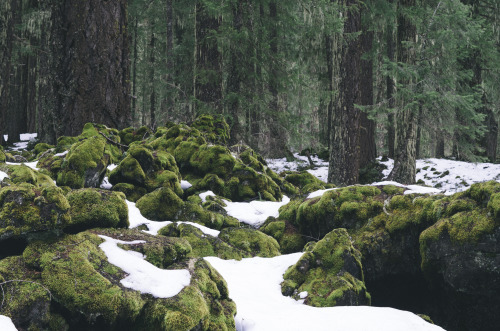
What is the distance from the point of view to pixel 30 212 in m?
2.49

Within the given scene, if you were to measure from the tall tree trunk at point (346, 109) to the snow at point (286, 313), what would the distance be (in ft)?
20.3

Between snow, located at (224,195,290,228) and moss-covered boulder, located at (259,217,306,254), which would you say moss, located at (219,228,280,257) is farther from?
snow, located at (224,195,290,228)

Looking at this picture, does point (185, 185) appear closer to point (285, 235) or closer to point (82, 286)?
point (285, 235)

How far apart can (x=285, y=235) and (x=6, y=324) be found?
12.5 feet

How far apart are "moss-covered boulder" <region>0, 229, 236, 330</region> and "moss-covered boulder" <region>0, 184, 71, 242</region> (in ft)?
0.39

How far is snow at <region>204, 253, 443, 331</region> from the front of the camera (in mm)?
2770

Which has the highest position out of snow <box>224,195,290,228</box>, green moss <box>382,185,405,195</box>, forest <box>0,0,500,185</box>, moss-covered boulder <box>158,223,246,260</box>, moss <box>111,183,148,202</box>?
forest <box>0,0,500,185</box>

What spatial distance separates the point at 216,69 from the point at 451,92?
6413 mm

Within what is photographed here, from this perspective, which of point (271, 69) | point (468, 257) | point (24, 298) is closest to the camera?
point (24, 298)

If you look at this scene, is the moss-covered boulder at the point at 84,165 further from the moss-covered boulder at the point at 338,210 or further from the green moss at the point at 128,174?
the moss-covered boulder at the point at 338,210

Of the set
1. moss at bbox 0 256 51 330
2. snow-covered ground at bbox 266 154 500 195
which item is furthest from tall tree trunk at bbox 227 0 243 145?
moss at bbox 0 256 51 330

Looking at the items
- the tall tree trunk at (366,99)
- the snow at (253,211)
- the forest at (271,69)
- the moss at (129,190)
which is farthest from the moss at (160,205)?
the tall tree trunk at (366,99)

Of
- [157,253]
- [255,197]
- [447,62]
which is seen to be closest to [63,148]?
[255,197]

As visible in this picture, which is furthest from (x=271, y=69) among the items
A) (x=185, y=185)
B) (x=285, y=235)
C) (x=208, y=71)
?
(x=285, y=235)
